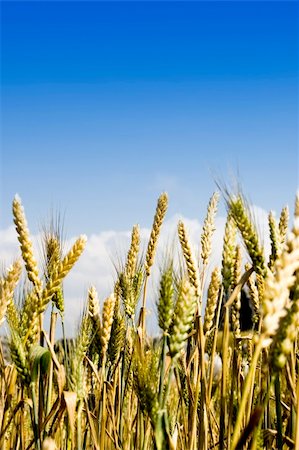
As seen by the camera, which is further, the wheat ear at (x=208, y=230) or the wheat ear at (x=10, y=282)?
the wheat ear at (x=208, y=230)

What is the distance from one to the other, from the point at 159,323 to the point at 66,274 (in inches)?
12.3

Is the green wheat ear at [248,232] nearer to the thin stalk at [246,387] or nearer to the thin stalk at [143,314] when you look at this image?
the thin stalk at [246,387]

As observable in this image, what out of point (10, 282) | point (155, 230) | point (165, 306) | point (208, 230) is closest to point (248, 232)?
point (165, 306)

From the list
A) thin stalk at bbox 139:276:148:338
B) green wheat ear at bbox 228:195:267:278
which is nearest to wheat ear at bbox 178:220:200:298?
green wheat ear at bbox 228:195:267:278

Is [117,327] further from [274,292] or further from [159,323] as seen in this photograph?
[274,292]

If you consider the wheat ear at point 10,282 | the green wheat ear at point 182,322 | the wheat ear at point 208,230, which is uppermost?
the wheat ear at point 208,230

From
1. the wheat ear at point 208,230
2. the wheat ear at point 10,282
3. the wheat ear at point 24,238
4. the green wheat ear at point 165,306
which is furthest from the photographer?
the wheat ear at point 208,230

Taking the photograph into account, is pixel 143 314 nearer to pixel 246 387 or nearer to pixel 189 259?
pixel 189 259

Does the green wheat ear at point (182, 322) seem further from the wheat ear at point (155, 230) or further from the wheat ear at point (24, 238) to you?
the wheat ear at point (155, 230)

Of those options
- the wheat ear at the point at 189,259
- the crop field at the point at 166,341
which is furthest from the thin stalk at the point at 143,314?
the wheat ear at the point at 189,259

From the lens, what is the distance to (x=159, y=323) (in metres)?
1.64

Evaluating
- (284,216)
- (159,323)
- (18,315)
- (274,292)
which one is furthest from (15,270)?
(284,216)

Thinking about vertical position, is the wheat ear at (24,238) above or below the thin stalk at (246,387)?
above

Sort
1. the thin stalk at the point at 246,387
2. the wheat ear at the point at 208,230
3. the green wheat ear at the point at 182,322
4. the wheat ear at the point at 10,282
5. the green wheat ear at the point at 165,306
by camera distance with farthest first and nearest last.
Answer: the wheat ear at the point at 208,230, the wheat ear at the point at 10,282, the green wheat ear at the point at 165,306, the green wheat ear at the point at 182,322, the thin stalk at the point at 246,387
